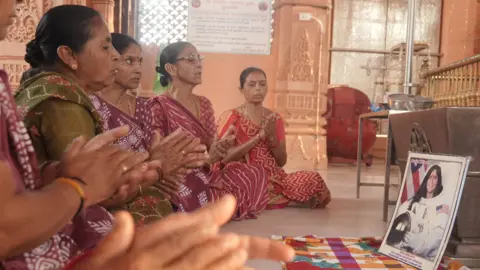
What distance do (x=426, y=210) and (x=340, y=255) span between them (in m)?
0.44

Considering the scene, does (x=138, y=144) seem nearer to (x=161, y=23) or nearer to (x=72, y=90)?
(x=72, y=90)

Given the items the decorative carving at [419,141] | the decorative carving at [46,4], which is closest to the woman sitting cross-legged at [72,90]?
the decorative carving at [419,141]

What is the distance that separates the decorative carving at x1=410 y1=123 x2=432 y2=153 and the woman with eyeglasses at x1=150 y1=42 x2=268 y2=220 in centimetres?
108

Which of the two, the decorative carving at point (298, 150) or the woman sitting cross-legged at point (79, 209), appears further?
the decorative carving at point (298, 150)

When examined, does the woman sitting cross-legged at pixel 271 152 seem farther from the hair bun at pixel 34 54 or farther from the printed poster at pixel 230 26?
the printed poster at pixel 230 26

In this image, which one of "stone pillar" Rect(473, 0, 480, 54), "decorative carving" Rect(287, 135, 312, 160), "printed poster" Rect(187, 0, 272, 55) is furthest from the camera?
"stone pillar" Rect(473, 0, 480, 54)

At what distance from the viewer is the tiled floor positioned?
2.63m

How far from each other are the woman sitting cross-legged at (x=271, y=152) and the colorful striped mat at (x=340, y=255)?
103 cm

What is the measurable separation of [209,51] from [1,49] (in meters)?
3.61

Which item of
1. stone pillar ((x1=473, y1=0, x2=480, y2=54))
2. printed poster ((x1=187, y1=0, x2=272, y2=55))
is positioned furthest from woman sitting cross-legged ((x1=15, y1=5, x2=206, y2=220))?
stone pillar ((x1=473, y1=0, x2=480, y2=54))

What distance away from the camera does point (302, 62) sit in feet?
20.9

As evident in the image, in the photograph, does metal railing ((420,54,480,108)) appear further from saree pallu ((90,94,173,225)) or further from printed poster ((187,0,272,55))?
saree pallu ((90,94,173,225))

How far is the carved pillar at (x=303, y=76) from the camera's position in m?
6.37

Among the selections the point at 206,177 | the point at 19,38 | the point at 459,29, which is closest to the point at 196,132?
the point at 206,177
